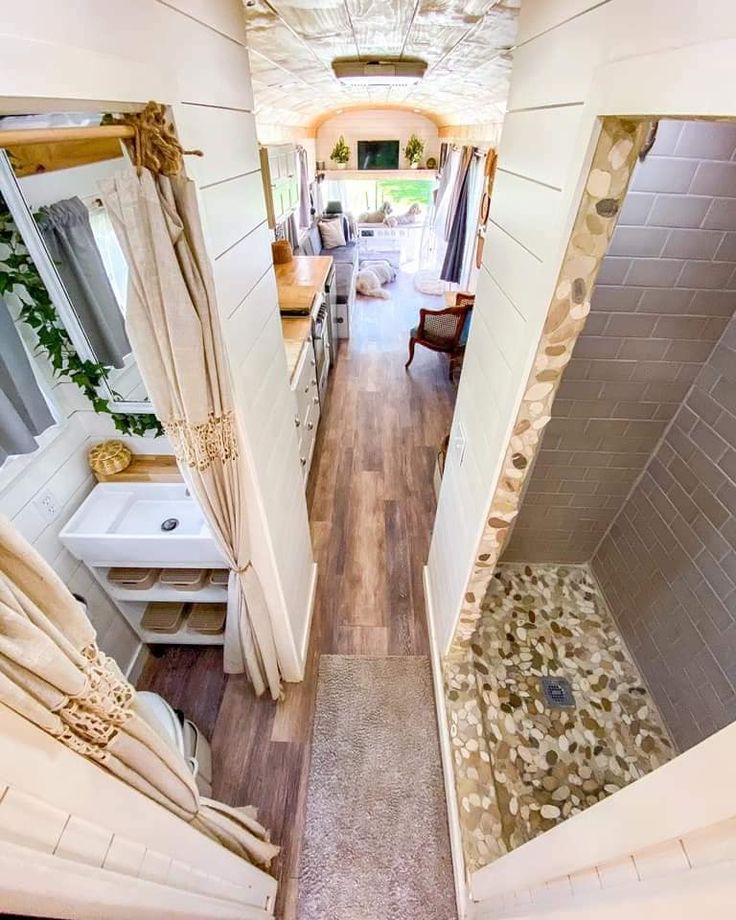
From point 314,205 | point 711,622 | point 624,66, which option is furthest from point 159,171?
point 314,205

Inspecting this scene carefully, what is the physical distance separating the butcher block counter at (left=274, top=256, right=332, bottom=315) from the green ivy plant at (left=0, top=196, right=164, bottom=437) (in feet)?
5.47

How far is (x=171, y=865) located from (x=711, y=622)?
1981mm

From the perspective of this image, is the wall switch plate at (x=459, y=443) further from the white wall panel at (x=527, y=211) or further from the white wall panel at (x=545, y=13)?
the white wall panel at (x=545, y=13)

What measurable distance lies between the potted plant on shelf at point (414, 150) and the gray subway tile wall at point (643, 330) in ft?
23.9

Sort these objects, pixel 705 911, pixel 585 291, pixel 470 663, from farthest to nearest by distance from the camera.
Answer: pixel 470 663
pixel 585 291
pixel 705 911

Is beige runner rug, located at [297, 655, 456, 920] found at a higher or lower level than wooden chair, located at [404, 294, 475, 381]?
lower

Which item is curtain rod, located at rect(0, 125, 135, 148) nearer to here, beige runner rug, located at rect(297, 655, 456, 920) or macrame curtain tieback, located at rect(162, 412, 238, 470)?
macrame curtain tieback, located at rect(162, 412, 238, 470)

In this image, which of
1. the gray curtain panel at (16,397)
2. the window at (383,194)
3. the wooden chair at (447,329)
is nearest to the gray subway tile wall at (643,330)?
the gray curtain panel at (16,397)

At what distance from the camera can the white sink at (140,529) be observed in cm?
153

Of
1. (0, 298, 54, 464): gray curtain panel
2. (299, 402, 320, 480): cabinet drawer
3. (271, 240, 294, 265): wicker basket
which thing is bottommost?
(299, 402, 320, 480): cabinet drawer

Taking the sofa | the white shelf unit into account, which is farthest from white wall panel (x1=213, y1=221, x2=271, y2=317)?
the sofa

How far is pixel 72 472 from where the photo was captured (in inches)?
63.9

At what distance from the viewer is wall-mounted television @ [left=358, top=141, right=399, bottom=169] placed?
7309 millimetres

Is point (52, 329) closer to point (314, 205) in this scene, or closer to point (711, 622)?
point (711, 622)
